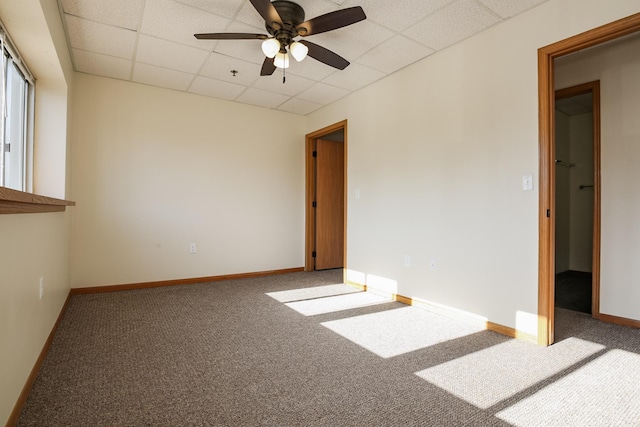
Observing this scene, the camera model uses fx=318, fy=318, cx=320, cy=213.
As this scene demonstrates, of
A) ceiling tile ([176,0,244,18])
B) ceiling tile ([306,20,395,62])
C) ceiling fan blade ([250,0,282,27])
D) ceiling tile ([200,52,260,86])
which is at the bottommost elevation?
ceiling fan blade ([250,0,282,27])

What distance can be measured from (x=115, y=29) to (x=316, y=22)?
5.92ft

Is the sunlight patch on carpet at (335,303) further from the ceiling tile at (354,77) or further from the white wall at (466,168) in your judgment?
the ceiling tile at (354,77)

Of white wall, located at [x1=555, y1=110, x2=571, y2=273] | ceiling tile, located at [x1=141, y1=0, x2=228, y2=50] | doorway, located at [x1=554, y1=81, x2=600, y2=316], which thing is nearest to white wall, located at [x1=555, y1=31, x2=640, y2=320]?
doorway, located at [x1=554, y1=81, x2=600, y2=316]

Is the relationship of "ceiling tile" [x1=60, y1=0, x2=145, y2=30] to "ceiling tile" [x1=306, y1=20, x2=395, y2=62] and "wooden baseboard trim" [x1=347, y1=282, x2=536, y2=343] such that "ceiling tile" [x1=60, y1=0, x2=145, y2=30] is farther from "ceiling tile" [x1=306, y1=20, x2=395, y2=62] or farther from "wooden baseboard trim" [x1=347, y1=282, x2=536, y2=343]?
"wooden baseboard trim" [x1=347, y1=282, x2=536, y2=343]

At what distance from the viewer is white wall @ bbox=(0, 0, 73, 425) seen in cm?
134

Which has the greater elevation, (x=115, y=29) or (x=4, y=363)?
(x=115, y=29)

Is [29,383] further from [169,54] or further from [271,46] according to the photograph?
[169,54]

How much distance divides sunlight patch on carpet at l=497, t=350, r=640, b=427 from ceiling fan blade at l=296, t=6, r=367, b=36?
Answer: 2.32 metres

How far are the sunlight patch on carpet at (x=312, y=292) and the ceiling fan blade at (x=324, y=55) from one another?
2.36 metres

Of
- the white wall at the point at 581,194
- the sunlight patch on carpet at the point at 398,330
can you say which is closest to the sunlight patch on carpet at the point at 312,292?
the sunlight patch on carpet at the point at 398,330

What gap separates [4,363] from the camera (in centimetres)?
128

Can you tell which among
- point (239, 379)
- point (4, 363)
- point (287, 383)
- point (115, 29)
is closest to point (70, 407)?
point (4, 363)

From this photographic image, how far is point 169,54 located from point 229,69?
1.94ft

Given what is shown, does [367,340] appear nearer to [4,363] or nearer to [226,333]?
[226,333]
